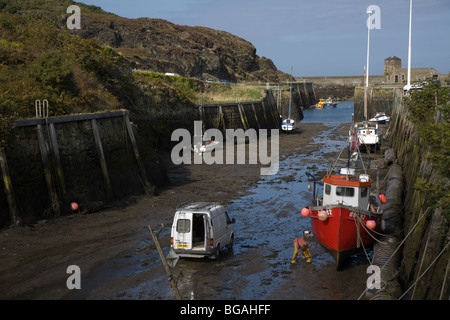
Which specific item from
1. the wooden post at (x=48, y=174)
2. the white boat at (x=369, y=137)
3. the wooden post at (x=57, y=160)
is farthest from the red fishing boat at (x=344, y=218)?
the white boat at (x=369, y=137)

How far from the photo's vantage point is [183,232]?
58.5ft

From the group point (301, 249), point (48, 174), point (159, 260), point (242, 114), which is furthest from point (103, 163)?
point (242, 114)

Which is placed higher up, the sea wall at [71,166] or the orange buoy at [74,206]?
the sea wall at [71,166]

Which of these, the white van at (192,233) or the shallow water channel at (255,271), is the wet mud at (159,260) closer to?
the shallow water channel at (255,271)

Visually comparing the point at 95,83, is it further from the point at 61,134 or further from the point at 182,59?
the point at 182,59

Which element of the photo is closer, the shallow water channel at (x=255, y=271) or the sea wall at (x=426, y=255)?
the sea wall at (x=426, y=255)

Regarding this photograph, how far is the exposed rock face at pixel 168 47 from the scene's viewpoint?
10294 centimetres

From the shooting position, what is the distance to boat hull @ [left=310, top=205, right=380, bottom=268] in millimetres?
18234

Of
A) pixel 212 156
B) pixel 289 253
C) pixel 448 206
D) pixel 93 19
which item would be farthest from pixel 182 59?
pixel 448 206

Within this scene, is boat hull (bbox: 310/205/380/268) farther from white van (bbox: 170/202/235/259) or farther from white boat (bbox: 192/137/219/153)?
A: white boat (bbox: 192/137/219/153)

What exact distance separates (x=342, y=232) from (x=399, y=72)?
114360 mm

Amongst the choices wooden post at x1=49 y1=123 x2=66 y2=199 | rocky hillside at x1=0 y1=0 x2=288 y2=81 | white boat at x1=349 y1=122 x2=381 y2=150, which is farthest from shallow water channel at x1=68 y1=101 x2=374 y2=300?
rocky hillside at x1=0 y1=0 x2=288 y2=81

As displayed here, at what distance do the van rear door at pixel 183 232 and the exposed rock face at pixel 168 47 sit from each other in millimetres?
71864
